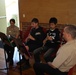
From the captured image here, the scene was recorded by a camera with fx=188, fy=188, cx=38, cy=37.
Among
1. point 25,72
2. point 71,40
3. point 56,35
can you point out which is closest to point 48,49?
point 56,35

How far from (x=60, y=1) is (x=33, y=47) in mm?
2164

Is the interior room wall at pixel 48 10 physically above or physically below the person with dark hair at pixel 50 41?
above

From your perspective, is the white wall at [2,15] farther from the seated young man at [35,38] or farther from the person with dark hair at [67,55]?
the person with dark hair at [67,55]

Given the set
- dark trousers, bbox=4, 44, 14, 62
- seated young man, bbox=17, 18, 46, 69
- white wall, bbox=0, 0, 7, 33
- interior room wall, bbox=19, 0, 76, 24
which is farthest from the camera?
white wall, bbox=0, 0, 7, 33

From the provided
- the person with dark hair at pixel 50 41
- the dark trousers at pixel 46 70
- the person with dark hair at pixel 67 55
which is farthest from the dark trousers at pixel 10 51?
the person with dark hair at pixel 67 55

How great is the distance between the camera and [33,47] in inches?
171

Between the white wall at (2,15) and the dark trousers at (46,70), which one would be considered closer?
the dark trousers at (46,70)

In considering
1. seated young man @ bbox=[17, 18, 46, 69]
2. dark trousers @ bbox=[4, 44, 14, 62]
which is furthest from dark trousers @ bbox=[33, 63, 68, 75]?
dark trousers @ bbox=[4, 44, 14, 62]

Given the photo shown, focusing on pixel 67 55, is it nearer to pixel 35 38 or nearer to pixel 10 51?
pixel 35 38

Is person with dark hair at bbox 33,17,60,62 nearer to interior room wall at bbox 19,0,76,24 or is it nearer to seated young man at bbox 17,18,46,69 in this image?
seated young man at bbox 17,18,46,69

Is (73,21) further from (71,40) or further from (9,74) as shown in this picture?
(71,40)

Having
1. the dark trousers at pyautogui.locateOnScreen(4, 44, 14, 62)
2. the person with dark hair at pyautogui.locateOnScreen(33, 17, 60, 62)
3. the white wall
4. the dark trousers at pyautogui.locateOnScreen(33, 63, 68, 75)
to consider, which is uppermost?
the white wall

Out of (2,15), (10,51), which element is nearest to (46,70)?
(10,51)

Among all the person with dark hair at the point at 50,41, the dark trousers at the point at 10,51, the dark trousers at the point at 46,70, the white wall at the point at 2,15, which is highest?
the white wall at the point at 2,15
